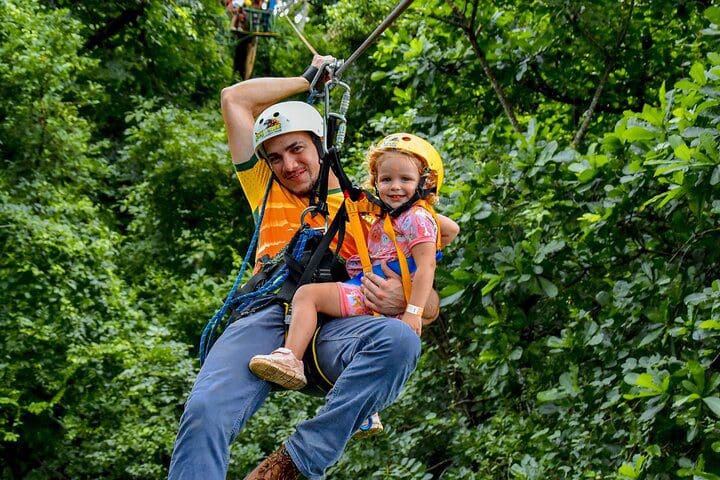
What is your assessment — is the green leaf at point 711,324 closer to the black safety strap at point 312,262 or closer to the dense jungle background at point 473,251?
the dense jungle background at point 473,251

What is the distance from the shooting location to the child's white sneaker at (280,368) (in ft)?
9.40

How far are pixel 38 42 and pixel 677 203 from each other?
6.02 m

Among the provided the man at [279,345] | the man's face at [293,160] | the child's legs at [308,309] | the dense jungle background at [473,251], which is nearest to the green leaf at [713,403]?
the dense jungle background at [473,251]

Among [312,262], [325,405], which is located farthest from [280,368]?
[312,262]

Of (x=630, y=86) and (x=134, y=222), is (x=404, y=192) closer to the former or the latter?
(x=630, y=86)

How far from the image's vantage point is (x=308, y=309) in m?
3.07

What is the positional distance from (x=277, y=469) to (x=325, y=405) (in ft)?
0.72

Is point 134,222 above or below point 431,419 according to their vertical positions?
above

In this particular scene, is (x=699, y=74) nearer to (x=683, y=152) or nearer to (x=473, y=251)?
(x=683, y=152)

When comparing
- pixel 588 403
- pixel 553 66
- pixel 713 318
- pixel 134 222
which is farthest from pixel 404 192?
pixel 134 222

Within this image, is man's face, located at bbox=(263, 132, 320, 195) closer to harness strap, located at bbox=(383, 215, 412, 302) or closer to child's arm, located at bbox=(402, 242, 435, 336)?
harness strap, located at bbox=(383, 215, 412, 302)

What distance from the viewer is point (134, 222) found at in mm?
11555

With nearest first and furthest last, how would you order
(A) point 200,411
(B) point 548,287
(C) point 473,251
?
(A) point 200,411 < (B) point 548,287 < (C) point 473,251

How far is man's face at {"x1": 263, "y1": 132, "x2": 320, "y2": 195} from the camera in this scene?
331 centimetres
